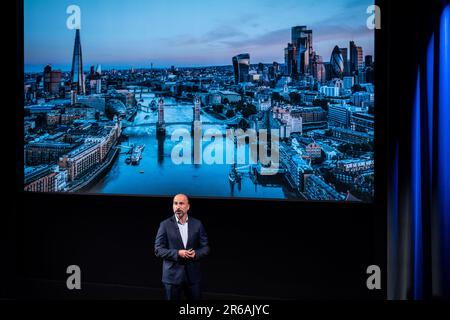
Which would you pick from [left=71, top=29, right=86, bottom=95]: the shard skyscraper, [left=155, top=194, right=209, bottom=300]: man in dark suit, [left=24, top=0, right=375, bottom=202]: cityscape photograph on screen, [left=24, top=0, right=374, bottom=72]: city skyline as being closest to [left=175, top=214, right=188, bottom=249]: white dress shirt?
[left=155, top=194, right=209, bottom=300]: man in dark suit

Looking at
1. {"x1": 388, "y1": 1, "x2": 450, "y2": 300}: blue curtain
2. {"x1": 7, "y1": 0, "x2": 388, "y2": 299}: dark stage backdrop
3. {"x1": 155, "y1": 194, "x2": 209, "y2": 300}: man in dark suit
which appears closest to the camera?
{"x1": 155, "y1": 194, "x2": 209, "y2": 300}: man in dark suit

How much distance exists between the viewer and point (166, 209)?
4.34m

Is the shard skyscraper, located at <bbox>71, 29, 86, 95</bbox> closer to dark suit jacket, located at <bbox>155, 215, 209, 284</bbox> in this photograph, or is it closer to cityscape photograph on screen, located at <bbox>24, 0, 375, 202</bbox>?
cityscape photograph on screen, located at <bbox>24, 0, 375, 202</bbox>

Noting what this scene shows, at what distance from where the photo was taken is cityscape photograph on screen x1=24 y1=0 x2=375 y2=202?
158 inches

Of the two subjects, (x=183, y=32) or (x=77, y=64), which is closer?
(x=183, y=32)

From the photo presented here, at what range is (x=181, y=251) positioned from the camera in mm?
2648

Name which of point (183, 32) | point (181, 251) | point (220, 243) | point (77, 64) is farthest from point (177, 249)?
point (77, 64)

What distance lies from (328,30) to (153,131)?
1.70m

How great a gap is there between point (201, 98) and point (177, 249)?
1964 mm

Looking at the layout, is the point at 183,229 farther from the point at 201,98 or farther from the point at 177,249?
the point at 201,98

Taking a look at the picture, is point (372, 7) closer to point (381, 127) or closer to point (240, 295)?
point (381, 127)

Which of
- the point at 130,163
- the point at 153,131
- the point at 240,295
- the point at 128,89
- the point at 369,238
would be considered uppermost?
the point at 128,89

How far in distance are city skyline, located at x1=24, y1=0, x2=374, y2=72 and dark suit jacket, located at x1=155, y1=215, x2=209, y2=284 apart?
1.98m
